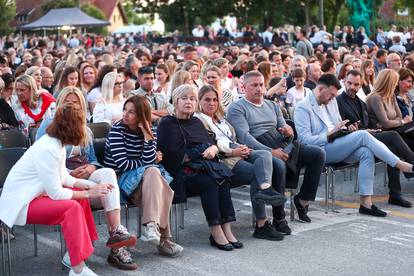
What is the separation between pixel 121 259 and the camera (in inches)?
247

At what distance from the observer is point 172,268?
630 centimetres

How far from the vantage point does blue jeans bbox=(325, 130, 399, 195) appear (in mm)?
8125

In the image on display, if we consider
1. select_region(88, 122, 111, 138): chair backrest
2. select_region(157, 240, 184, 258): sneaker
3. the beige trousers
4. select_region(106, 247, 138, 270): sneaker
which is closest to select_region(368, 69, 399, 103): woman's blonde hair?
select_region(88, 122, 111, 138): chair backrest

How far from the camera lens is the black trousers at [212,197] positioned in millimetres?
6828

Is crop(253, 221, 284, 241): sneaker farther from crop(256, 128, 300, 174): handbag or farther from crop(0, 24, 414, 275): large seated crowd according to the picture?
crop(256, 128, 300, 174): handbag

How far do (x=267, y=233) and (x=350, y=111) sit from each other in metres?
2.37

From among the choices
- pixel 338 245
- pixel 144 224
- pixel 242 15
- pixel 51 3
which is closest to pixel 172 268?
pixel 144 224

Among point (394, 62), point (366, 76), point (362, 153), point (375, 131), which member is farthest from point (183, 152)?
point (394, 62)

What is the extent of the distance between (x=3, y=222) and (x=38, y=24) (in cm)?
4359

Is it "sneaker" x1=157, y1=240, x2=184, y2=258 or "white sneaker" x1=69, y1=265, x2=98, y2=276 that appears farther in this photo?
"sneaker" x1=157, y1=240, x2=184, y2=258

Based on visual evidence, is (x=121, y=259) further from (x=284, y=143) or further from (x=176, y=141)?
(x=284, y=143)

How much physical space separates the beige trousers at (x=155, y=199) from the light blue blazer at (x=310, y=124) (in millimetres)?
2189

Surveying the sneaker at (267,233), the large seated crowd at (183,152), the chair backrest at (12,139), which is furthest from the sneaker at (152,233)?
the chair backrest at (12,139)

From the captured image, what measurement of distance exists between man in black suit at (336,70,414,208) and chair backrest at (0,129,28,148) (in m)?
3.63
